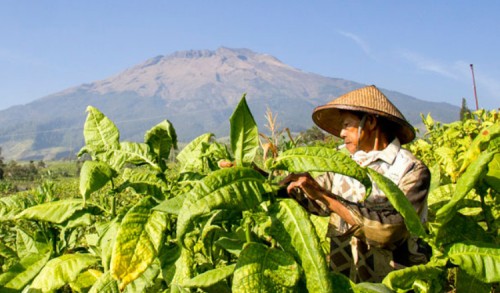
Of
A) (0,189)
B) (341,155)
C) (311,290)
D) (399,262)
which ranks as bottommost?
(0,189)

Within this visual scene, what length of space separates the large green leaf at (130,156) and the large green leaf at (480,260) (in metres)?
0.80

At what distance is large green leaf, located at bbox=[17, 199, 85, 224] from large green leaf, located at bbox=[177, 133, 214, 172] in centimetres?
31

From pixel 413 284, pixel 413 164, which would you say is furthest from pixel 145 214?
pixel 413 164

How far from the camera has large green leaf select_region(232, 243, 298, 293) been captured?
1180mm

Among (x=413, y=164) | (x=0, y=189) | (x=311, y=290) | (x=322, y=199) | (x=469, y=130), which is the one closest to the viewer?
(x=311, y=290)

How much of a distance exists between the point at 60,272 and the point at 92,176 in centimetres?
38

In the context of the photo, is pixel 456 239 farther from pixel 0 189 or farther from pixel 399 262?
pixel 0 189

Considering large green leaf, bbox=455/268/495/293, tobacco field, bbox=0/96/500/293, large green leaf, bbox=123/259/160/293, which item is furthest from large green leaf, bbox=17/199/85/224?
large green leaf, bbox=455/268/495/293

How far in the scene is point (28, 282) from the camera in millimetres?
1677

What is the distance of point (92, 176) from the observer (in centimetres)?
133

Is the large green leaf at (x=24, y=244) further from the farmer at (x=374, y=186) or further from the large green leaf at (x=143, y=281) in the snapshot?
the farmer at (x=374, y=186)

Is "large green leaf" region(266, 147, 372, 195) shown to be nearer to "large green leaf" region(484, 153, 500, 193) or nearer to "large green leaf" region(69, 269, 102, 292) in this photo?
"large green leaf" region(484, 153, 500, 193)

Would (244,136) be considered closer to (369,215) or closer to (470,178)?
(470,178)

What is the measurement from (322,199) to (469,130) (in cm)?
218
